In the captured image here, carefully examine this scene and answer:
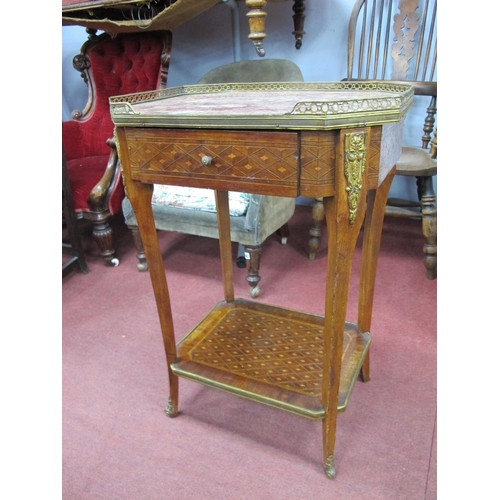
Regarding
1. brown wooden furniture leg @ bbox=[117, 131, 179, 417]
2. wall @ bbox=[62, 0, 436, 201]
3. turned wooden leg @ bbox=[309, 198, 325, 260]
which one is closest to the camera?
brown wooden furniture leg @ bbox=[117, 131, 179, 417]

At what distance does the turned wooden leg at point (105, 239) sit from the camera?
2.30m

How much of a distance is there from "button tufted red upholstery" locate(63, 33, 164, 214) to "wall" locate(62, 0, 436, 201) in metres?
0.43

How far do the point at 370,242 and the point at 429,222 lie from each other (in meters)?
0.84

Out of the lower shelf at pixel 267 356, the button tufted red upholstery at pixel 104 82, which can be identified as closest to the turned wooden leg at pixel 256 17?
the button tufted red upholstery at pixel 104 82

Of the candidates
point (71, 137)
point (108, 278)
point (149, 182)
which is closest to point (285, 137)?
point (149, 182)

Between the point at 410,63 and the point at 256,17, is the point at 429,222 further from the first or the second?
the point at 256,17

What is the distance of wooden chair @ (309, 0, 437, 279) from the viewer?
6.36 feet

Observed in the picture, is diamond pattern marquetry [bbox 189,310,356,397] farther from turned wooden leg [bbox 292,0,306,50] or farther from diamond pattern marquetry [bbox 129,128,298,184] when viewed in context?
turned wooden leg [bbox 292,0,306,50]

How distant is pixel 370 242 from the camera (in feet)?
4.17

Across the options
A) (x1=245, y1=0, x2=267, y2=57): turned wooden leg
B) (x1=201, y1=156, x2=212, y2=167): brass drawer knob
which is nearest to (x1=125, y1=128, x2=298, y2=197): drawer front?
(x1=201, y1=156, x2=212, y2=167): brass drawer knob

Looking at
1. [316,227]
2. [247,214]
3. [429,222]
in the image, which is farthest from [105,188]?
[429,222]

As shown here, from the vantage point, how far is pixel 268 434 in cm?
132

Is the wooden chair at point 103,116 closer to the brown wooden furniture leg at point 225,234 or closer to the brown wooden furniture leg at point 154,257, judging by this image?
the brown wooden furniture leg at point 225,234

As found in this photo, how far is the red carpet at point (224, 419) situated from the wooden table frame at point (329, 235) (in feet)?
0.31
